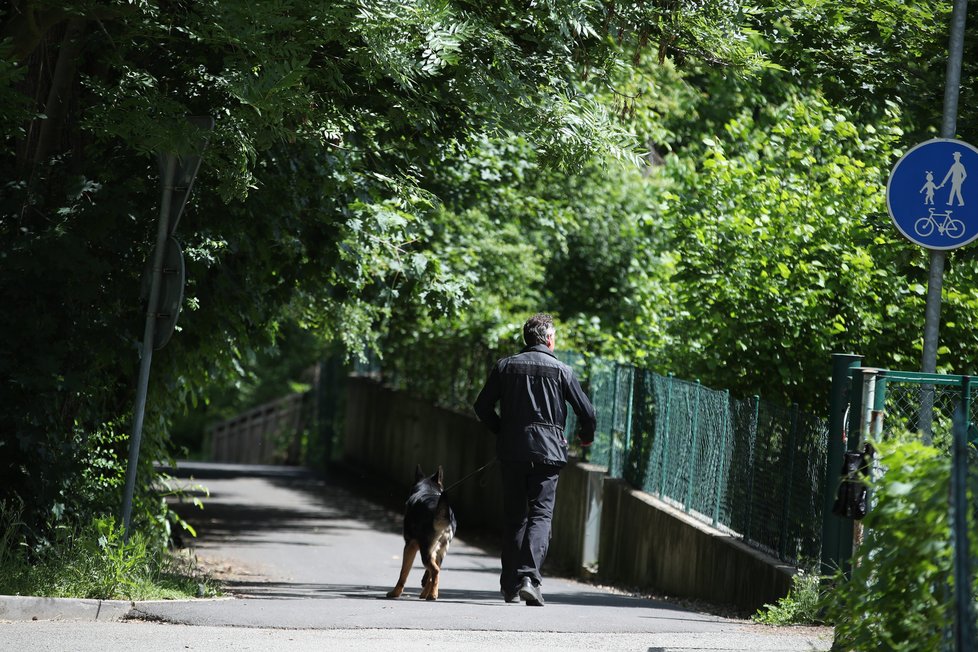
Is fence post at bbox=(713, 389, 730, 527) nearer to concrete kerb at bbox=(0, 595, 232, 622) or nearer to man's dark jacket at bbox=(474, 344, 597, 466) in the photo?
man's dark jacket at bbox=(474, 344, 597, 466)

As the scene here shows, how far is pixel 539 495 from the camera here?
845 cm

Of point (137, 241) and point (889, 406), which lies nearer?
point (889, 406)

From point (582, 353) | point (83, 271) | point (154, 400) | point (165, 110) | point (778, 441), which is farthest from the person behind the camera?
point (582, 353)

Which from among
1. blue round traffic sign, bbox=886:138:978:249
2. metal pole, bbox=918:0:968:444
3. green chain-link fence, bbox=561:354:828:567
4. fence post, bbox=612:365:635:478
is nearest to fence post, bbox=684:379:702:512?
green chain-link fence, bbox=561:354:828:567

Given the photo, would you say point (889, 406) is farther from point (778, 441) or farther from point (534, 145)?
point (534, 145)

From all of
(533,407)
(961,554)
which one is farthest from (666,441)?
(961,554)

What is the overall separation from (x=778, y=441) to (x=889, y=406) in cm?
214

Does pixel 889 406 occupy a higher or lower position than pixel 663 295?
lower

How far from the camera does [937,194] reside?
7.01m

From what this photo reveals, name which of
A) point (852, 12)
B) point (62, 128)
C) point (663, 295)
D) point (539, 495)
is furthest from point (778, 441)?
point (62, 128)

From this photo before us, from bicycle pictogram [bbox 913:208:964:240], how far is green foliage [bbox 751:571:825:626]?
2097 millimetres

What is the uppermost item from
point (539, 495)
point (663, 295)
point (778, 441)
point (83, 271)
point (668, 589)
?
point (663, 295)

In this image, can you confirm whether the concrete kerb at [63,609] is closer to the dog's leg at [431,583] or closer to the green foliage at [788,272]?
the dog's leg at [431,583]

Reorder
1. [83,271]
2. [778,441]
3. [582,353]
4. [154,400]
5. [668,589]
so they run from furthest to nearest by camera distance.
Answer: [582,353]
[668,589]
[154,400]
[778,441]
[83,271]
